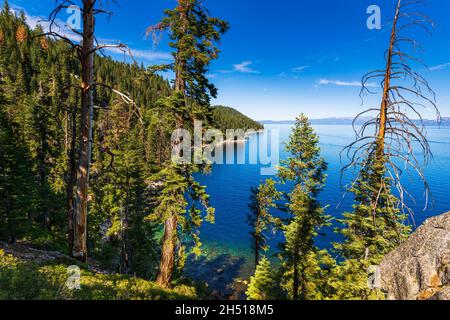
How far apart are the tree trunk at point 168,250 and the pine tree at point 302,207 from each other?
303 inches

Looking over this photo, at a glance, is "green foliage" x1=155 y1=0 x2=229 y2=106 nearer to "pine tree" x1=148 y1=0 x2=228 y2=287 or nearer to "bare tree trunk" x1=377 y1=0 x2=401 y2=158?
"pine tree" x1=148 y1=0 x2=228 y2=287

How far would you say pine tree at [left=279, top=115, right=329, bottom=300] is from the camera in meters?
14.8

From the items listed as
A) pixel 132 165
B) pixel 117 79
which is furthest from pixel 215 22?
pixel 117 79

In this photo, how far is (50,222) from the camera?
26359 millimetres

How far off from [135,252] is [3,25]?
12612 cm

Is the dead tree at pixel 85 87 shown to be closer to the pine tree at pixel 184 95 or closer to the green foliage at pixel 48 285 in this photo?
the green foliage at pixel 48 285

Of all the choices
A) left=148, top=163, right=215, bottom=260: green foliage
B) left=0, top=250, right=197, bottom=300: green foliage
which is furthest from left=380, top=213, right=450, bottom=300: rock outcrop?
left=0, top=250, right=197, bottom=300: green foliage

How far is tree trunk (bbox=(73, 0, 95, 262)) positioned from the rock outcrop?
8867 mm

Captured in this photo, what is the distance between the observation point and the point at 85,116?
6.11 meters

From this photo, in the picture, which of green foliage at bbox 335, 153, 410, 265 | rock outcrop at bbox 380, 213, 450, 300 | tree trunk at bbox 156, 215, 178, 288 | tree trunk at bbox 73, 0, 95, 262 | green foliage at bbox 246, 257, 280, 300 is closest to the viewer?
rock outcrop at bbox 380, 213, 450, 300

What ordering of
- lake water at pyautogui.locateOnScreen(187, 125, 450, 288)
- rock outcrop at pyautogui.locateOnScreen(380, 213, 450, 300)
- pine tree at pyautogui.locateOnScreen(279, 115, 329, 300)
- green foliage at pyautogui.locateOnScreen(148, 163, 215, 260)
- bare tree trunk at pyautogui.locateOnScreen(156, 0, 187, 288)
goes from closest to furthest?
rock outcrop at pyautogui.locateOnScreen(380, 213, 450, 300) < green foliage at pyautogui.locateOnScreen(148, 163, 215, 260) < bare tree trunk at pyautogui.locateOnScreen(156, 0, 187, 288) < pine tree at pyautogui.locateOnScreen(279, 115, 329, 300) < lake water at pyautogui.locateOnScreen(187, 125, 450, 288)

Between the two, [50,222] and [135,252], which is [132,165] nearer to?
[135,252]

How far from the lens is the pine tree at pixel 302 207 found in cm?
1477

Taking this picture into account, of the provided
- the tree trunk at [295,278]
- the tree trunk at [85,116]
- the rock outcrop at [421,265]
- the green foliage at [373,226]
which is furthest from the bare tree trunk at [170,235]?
the tree trunk at [295,278]
